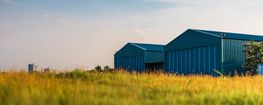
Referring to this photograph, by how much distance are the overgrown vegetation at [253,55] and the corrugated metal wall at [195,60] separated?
2494 mm

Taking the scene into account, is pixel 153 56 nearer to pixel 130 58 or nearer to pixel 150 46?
pixel 150 46

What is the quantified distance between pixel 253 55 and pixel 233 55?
68.6 inches

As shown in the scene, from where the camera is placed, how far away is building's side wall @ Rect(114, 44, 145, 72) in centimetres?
4384

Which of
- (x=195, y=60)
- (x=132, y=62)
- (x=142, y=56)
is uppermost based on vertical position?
(x=142, y=56)

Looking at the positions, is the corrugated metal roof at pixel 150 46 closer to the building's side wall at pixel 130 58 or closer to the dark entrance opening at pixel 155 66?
the building's side wall at pixel 130 58

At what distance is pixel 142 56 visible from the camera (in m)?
43.4

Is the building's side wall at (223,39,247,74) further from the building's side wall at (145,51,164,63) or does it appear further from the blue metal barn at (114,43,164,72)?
the building's side wall at (145,51,164,63)

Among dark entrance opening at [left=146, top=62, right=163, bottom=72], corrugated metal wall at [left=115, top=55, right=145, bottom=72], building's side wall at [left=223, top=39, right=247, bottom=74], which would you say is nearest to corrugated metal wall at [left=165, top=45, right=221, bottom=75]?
building's side wall at [left=223, top=39, right=247, bottom=74]

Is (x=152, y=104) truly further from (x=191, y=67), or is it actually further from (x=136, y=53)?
(x=136, y=53)

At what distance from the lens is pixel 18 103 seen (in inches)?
331

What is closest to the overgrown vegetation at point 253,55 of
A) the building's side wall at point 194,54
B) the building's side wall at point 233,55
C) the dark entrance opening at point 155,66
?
the building's side wall at point 233,55

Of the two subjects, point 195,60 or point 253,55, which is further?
point 195,60

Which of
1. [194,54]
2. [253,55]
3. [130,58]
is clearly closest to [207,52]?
[194,54]

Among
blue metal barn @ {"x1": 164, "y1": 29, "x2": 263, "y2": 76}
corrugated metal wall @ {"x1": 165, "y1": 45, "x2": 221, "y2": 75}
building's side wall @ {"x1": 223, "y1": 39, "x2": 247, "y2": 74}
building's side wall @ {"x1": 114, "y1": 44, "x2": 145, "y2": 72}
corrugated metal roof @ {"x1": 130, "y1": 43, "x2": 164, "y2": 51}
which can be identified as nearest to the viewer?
building's side wall @ {"x1": 223, "y1": 39, "x2": 247, "y2": 74}
